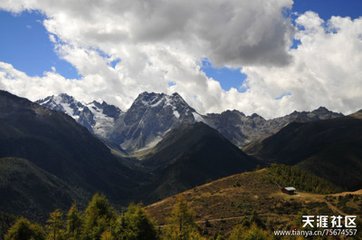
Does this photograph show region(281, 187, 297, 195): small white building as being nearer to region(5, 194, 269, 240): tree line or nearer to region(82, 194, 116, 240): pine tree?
region(5, 194, 269, 240): tree line

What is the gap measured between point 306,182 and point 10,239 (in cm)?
12372

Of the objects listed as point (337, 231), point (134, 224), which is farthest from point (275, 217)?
point (134, 224)

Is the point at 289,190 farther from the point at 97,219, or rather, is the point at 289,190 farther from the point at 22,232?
the point at 22,232

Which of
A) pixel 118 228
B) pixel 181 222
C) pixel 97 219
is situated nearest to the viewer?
pixel 118 228

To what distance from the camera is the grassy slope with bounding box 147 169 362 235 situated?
13238 centimetres

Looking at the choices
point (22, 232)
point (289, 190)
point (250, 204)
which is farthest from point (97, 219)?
point (289, 190)

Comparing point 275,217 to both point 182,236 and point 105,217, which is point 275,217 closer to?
point 182,236

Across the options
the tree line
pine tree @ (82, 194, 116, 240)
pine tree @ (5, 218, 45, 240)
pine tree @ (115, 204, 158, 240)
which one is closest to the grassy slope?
the tree line

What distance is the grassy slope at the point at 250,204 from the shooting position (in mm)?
132375

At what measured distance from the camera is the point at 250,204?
152 meters

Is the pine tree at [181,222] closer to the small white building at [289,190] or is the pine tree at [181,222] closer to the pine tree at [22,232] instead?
the pine tree at [22,232]

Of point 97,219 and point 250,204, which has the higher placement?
point 250,204

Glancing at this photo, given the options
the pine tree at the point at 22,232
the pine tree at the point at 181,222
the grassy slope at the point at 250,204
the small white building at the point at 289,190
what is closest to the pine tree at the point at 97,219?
the pine tree at the point at 22,232

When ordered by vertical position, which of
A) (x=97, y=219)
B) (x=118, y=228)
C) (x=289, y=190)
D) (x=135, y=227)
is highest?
(x=289, y=190)
